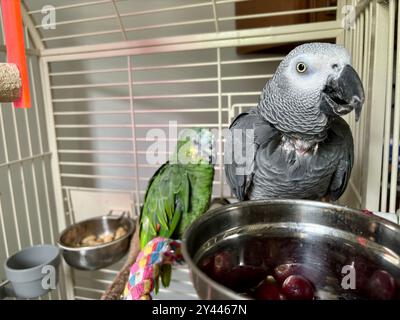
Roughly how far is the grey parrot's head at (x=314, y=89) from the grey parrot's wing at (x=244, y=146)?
7 centimetres

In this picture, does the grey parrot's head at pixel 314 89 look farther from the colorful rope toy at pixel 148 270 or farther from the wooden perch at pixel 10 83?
the wooden perch at pixel 10 83

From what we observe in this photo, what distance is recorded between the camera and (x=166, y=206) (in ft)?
3.09

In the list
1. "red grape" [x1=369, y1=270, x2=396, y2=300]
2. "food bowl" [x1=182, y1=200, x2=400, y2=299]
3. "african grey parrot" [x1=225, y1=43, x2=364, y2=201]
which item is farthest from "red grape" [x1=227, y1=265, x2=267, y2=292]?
"african grey parrot" [x1=225, y1=43, x2=364, y2=201]

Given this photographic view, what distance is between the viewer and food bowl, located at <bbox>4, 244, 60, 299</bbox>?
91 centimetres

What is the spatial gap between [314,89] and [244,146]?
9.4 inches

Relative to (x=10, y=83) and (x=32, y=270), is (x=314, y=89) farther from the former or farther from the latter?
(x=32, y=270)

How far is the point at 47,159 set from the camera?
126cm

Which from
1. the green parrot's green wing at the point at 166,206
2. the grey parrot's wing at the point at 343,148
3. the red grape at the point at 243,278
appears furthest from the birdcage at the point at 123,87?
the red grape at the point at 243,278

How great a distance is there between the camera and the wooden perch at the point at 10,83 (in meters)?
0.51

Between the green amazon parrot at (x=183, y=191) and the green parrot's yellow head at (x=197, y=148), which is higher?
the green parrot's yellow head at (x=197, y=148)

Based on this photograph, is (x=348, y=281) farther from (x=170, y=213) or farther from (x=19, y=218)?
(x=19, y=218)

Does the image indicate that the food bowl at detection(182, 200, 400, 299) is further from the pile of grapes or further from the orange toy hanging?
the orange toy hanging

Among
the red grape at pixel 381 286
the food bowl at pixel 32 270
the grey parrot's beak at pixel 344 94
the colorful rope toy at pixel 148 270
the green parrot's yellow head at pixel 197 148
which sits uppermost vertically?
the grey parrot's beak at pixel 344 94

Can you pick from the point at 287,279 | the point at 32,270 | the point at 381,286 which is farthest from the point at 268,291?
the point at 32,270
